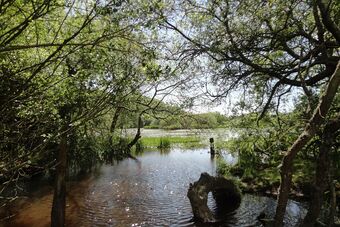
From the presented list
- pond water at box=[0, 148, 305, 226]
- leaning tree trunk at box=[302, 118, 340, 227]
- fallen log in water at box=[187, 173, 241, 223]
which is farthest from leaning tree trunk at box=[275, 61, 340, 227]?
fallen log in water at box=[187, 173, 241, 223]

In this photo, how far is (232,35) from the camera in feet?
36.5

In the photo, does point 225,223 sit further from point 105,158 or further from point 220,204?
point 105,158

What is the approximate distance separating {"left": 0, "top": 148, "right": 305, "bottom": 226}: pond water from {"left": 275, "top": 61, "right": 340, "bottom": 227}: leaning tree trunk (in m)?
5.52

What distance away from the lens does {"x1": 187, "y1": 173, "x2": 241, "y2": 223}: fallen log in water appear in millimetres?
13250

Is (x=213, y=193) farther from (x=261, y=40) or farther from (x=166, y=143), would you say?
(x=166, y=143)

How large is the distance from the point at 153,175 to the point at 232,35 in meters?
14.4

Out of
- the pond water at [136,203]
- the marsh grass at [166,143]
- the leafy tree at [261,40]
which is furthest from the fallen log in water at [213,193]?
the marsh grass at [166,143]

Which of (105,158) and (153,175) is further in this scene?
(105,158)

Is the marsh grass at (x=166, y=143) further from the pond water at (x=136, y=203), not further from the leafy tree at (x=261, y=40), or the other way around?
the leafy tree at (x=261, y=40)

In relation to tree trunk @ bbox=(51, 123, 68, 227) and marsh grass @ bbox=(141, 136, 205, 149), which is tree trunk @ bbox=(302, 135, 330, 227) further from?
marsh grass @ bbox=(141, 136, 205, 149)

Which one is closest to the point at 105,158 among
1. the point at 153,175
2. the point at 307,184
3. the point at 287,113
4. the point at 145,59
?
the point at 153,175

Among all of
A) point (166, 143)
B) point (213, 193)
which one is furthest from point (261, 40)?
point (166, 143)

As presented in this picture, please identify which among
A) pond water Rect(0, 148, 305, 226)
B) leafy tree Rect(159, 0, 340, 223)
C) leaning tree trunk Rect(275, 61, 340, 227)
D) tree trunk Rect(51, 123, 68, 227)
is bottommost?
pond water Rect(0, 148, 305, 226)

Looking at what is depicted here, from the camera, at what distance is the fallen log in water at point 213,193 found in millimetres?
13250
